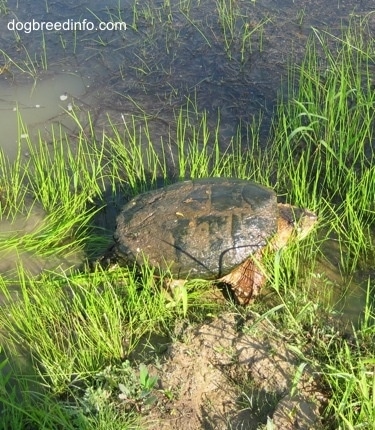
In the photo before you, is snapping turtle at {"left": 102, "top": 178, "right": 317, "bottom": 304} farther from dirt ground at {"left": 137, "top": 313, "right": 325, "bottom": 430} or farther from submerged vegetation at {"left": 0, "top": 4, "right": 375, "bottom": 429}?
dirt ground at {"left": 137, "top": 313, "right": 325, "bottom": 430}

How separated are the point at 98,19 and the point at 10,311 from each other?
3.13 m

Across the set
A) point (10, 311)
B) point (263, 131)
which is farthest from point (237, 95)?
point (10, 311)

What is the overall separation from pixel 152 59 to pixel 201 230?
2304 millimetres

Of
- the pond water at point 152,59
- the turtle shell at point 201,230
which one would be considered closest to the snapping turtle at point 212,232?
the turtle shell at point 201,230

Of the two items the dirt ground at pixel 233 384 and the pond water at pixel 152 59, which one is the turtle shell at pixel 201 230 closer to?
the dirt ground at pixel 233 384

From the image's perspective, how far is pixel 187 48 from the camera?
464cm

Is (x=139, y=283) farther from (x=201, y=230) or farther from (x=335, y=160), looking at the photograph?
(x=335, y=160)

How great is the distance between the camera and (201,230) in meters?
2.72

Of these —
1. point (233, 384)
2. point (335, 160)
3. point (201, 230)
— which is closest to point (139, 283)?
point (201, 230)

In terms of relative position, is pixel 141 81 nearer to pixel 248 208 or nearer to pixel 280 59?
pixel 280 59

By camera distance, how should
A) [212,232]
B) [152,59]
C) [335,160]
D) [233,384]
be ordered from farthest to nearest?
[152,59]
[335,160]
[212,232]
[233,384]

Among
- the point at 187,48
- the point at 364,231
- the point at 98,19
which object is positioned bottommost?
the point at 364,231

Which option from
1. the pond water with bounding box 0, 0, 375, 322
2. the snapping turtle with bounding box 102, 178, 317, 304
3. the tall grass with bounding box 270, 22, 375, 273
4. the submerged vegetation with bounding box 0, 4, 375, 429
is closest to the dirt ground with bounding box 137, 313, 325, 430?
the submerged vegetation with bounding box 0, 4, 375, 429

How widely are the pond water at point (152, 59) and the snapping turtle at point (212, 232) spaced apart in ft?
3.23
